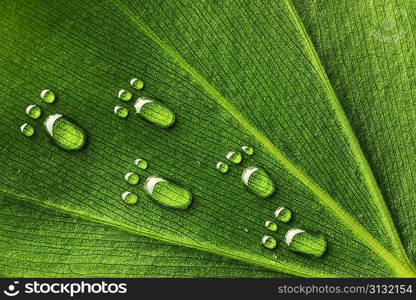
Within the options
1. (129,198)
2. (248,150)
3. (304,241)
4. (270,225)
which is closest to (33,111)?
(129,198)

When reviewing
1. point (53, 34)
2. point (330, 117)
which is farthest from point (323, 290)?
point (53, 34)

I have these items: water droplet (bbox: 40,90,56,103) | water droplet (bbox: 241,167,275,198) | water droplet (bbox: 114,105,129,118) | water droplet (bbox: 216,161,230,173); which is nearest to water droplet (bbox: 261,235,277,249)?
water droplet (bbox: 241,167,275,198)

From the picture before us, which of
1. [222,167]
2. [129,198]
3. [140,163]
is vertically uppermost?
[222,167]

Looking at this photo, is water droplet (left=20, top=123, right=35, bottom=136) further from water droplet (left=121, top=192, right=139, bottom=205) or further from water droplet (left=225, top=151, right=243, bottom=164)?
water droplet (left=225, top=151, right=243, bottom=164)

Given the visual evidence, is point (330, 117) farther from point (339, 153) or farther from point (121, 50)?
point (121, 50)

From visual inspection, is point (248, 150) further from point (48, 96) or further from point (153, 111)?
point (48, 96)

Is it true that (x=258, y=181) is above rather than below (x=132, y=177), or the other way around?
above
